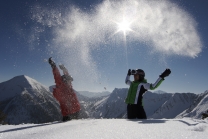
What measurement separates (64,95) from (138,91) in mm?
3535

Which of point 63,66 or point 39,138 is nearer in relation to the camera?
point 39,138

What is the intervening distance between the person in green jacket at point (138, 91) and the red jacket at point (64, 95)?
108 inches

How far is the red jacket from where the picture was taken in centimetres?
848

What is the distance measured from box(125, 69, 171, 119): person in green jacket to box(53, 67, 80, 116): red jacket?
8.99 ft

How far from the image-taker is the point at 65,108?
8359 mm

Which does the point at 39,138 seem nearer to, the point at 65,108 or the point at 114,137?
the point at 114,137

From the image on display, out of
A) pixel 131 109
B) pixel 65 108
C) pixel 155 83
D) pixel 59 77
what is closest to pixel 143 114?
pixel 131 109

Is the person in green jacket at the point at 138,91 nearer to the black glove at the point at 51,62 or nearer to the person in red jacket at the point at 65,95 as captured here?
the person in red jacket at the point at 65,95

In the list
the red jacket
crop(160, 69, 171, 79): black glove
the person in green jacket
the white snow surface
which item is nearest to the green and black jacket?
the person in green jacket

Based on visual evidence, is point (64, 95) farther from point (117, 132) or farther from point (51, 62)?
point (117, 132)

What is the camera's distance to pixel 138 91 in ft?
24.1

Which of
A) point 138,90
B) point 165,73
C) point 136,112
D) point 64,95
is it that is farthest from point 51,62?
point 165,73

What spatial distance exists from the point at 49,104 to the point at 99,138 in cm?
20423

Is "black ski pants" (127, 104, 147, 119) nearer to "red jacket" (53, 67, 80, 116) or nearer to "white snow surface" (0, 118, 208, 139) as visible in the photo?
"red jacket" (53, 67, 80, 116)
